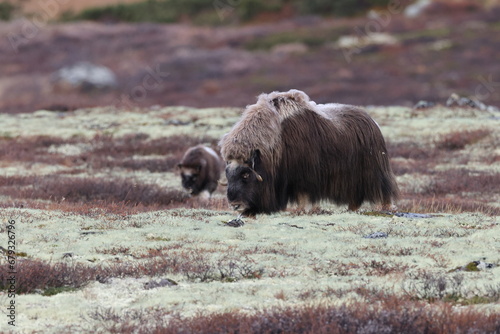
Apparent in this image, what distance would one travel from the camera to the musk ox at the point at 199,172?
18281 mm

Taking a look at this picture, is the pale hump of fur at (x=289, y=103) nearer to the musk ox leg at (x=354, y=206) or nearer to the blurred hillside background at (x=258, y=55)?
the musk ox leg at (x=354, y=206)

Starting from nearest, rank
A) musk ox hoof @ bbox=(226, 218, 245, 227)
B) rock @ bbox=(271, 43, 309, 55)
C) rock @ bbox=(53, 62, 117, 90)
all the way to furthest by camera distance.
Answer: musk ox hoof @ bbox=(226, 218, 245, 227)
rock @ bbox=(53, 62, 117, 90)
rock @ bbox=(271, 43, 309, 55)

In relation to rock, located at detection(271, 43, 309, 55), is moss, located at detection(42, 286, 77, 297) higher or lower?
lower

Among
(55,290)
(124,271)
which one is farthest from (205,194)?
(55,290)

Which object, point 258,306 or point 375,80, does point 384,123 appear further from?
point 258,306

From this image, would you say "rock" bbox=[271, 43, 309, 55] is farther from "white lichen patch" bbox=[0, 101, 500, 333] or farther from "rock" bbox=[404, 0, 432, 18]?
"white lichen patch" bbox=[0, 101, 500, 333]

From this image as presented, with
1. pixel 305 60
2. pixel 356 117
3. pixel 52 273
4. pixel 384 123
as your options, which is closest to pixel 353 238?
pixel 356 117

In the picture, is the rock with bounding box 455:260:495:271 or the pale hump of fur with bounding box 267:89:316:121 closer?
the rock with bounding box 455:260:495:271

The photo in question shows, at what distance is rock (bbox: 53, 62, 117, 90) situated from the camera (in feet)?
164

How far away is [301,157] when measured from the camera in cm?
1155

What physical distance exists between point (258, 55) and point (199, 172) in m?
38.9

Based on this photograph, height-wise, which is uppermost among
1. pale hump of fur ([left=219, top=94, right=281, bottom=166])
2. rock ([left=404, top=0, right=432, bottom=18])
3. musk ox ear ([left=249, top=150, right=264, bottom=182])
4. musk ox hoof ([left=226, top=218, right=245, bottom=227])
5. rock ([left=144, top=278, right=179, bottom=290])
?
rock ([left=404, top=0, right=432, bottom=18])

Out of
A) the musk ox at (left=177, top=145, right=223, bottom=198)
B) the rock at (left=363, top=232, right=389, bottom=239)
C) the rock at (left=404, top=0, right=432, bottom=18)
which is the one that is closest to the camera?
the rock at (left=363, top=232, right=389, bottom=239)

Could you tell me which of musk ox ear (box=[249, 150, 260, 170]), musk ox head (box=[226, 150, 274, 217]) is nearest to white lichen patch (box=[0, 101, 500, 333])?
musk ox head (box=[226, 150, 274, 217])
